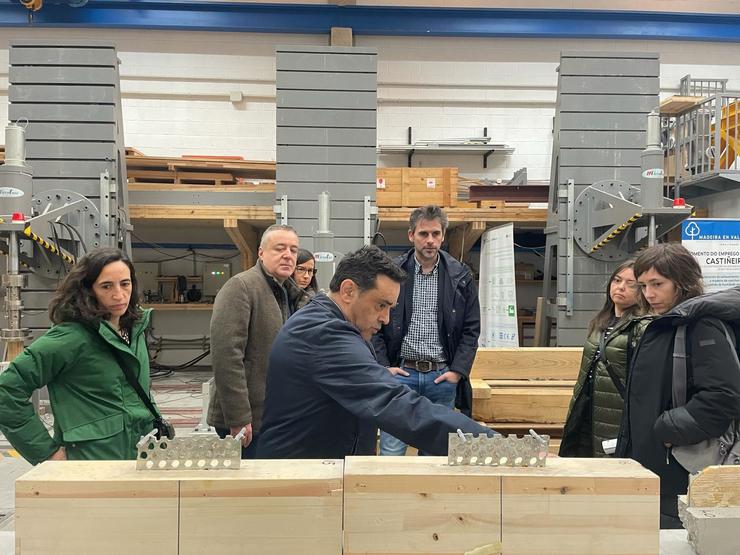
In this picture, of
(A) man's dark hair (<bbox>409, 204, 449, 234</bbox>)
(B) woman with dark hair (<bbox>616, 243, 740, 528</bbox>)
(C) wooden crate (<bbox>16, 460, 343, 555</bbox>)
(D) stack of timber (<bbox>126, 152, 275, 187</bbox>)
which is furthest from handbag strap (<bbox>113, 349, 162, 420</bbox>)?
(D) stack of timber (<bbox>126, 152, 275, 187</bbox>)

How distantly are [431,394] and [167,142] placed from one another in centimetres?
585

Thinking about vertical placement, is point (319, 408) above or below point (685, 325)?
below

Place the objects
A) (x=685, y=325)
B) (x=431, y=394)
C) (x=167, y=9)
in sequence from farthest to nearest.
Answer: (x=167, y=9), (x=431, y=394), (x=685, y=325)

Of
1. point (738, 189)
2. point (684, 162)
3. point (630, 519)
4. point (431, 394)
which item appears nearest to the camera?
point (630, 519)

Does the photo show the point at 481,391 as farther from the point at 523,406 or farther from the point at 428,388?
the point at 428,388

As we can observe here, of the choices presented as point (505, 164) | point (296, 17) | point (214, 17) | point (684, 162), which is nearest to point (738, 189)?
point (684, 162)

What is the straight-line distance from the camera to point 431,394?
270 cm

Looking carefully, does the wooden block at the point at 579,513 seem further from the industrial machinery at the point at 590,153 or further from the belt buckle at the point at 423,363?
the industrial machinery at the point at 590,153

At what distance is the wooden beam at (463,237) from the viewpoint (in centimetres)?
549

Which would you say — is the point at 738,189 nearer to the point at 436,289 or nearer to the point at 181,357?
the point at 436,289

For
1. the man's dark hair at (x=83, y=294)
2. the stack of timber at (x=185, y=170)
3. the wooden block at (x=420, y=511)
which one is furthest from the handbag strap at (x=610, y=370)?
the stack of timber at (x=185, y=170)

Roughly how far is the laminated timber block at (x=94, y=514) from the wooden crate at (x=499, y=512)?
0.34 m

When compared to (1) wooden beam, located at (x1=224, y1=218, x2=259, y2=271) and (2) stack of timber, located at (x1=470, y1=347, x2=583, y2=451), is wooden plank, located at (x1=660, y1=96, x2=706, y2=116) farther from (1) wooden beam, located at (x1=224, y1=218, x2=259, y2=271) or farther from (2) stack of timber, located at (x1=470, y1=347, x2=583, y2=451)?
(1) wooden beam, located at (x1=224, y1=218, x2=259, y2=271)

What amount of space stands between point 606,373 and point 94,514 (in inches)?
70.2
